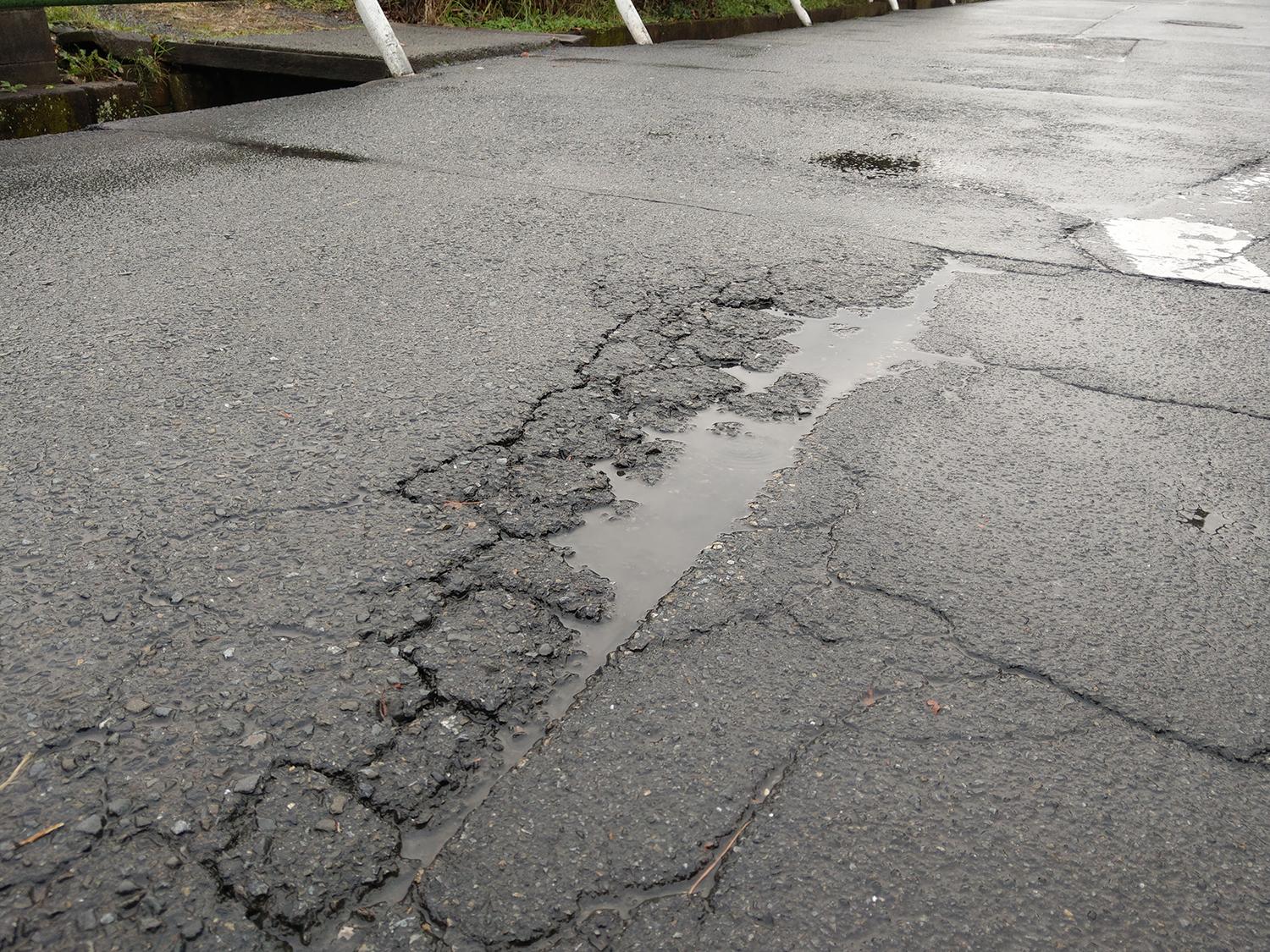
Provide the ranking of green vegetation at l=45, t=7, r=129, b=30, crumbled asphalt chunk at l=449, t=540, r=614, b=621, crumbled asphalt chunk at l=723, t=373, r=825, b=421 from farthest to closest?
green vegetation at l=45, t=7, r=129, b=30, crumbled asphalt chunk at l=723, t=373, r=825, b=421, crumbled asphalt chunk at l=449, t=540, r=614, b=621

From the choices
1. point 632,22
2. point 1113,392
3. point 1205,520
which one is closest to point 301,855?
point 1205,520

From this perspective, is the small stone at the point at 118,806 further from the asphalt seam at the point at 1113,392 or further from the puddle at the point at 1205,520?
the asphalt seam at the point at 1113,392

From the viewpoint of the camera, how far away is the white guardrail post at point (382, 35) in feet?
22.7

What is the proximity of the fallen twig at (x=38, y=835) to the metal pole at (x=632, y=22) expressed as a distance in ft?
30.5

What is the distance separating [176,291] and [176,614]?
5.79ft

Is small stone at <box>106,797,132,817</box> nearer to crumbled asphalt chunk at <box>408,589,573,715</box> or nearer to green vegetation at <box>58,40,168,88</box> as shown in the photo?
crumbled asphalt chunk at <box>408,589,573,715</box>

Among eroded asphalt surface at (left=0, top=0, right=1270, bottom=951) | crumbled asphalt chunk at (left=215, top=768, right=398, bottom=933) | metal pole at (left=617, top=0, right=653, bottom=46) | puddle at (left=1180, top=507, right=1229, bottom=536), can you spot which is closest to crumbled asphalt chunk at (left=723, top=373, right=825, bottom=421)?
eroded asphalt surface at (left=0, top=0, right=1270, bottom=951)

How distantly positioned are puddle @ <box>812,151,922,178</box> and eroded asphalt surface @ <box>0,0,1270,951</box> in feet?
3.05

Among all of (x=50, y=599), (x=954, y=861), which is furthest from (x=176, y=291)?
(x=954, y=861)

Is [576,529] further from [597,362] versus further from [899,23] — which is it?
[899,23]

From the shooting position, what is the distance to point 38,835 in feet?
4.47

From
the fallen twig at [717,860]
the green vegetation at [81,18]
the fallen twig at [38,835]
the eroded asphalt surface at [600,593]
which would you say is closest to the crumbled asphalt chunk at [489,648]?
the eroded asphalt surface at [600,593]

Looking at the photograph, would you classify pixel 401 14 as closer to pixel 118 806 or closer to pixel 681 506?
pixel 681 506

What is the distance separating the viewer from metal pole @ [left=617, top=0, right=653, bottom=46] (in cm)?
944
